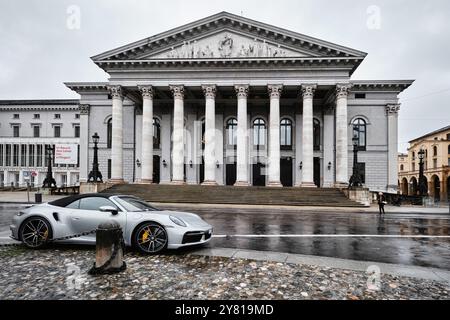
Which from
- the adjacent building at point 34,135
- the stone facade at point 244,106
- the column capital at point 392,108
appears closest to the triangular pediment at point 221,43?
the stone facade at point 244,106

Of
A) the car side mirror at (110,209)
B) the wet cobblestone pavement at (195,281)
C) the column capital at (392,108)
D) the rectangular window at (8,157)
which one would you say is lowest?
the wet cobblestone pavement at (195,281)

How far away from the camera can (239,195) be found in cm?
2472

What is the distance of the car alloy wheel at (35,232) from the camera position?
662 cm

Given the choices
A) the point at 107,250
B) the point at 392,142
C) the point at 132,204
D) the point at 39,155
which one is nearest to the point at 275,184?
the point at 392,142

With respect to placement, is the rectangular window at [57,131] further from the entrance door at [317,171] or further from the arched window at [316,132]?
the entrance door at [317,171]

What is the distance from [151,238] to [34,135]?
63374 millimetres

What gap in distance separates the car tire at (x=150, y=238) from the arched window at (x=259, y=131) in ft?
95.6

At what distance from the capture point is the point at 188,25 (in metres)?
29.4

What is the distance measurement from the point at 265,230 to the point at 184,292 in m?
6.51

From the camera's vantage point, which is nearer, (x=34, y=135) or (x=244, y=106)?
(x=244, y=106)

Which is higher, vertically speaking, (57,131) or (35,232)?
(57,131)

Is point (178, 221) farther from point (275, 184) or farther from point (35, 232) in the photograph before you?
point (275, 184)
